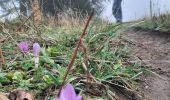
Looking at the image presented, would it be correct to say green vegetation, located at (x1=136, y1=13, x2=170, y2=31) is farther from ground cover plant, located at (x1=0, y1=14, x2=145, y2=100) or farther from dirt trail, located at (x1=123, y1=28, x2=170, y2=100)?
ground cover plant, located at (x1=0, y1=14, x2=145, y2=100)

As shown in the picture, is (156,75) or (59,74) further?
(156,75)

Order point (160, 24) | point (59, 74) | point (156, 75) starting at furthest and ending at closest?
point (160, 24) → point (156, 75) → point (59, 74)

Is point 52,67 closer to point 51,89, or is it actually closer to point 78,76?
point 78,76

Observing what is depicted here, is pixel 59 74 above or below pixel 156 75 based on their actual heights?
above

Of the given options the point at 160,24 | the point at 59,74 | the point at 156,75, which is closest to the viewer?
the point at 59,74

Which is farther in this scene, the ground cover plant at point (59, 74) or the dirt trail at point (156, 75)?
the dirt trail at point (156, 75)

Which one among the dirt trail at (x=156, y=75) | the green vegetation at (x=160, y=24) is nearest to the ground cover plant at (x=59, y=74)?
the dirt trail at (x=156, y=75)

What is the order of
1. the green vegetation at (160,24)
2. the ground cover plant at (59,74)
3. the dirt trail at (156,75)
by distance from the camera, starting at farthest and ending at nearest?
the green vegetation at (160,24)
the dirt trail at (156,75)
the ground cover plant at (59,74)

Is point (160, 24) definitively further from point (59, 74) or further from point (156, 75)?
point (59, 74)

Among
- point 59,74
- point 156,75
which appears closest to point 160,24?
point 156,75

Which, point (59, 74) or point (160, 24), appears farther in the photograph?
point (160, 24)

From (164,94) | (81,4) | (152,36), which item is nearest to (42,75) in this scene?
(164,94)

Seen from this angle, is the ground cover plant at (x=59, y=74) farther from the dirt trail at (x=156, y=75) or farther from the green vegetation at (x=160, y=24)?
the green vegetation at (x=160, y=24)

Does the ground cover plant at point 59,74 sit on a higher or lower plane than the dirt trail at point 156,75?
higher
